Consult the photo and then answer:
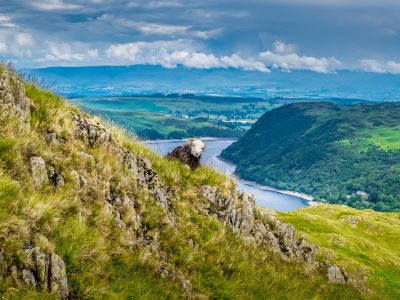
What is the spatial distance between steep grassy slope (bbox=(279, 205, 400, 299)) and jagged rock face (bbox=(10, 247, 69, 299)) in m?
33.3

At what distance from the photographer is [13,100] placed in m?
15.7

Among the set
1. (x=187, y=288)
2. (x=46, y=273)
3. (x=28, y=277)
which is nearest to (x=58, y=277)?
(x=46, y=273)

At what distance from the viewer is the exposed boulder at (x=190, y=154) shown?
22312mm

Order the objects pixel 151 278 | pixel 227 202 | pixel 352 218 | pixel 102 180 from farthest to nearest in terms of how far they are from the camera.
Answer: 1. pixel 352 218
2. pixel 227 202
3. pixel 102 180
4. pixel 151 278

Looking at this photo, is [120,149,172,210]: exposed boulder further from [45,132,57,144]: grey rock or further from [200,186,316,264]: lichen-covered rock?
[45,132,57,144]: grey rock

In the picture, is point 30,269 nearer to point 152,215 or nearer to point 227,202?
point 152,215

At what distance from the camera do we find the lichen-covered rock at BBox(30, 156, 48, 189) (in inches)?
503

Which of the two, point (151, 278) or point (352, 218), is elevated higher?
point (151, 278)

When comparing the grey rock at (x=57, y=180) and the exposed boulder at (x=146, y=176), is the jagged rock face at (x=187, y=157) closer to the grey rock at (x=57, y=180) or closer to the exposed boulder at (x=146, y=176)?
the exposed boulder at (x=146, y=176)

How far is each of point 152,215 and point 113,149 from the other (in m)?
3.64

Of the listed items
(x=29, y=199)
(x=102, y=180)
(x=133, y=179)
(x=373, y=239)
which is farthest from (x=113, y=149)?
(x=373, y=239)

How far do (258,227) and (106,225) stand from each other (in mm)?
11690

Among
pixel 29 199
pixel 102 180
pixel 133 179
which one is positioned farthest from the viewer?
pixel 133 179

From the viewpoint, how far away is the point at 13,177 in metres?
12.1
